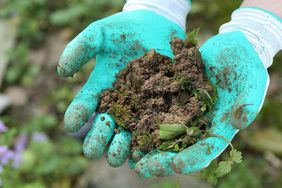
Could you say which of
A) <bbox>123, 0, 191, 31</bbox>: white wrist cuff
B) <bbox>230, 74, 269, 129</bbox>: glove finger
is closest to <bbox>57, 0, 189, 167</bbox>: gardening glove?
<bbox>123, 0, 191, 31</bbox>: white wrist cuff

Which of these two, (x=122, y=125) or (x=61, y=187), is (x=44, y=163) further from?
(x=122, y=125)

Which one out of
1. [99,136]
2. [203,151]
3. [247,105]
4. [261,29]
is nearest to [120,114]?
[99,136]

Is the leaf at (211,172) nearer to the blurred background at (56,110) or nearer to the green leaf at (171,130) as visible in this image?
the green leaf at (171,130)

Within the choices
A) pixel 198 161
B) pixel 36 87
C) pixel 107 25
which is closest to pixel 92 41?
pixel 107 25

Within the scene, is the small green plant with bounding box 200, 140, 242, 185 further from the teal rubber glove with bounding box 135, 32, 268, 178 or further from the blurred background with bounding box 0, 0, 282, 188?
the blurred background with bounding box 0, 0, 282, 188

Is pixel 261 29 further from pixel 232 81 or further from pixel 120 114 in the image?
pixel 120 114

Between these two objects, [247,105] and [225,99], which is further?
[225,99]

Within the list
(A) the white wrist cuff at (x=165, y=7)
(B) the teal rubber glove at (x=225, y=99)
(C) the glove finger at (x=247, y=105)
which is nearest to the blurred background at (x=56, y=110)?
(B) the teal rubber glove at (x=225, y=99)
